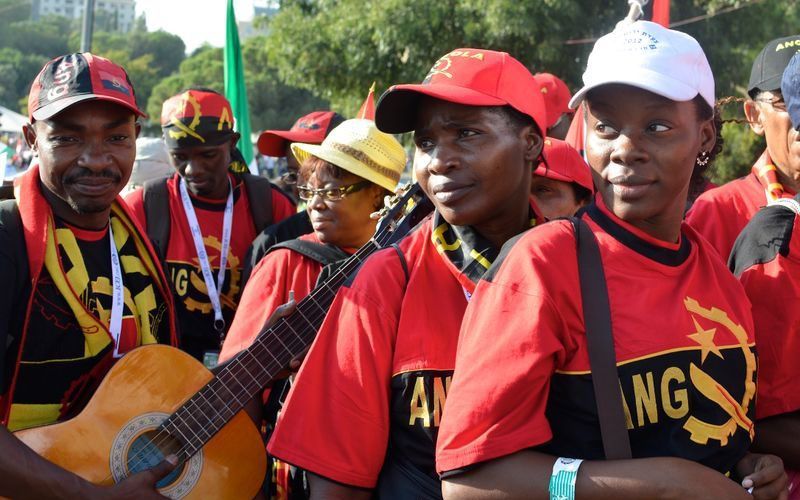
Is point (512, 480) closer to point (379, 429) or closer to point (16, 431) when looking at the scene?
point (379, 429)

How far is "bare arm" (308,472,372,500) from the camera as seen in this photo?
2.47 metres

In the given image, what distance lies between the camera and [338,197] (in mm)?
4352

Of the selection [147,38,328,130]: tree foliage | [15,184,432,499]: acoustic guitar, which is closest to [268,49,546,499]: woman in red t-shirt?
[15,184,432,499]: acoustic guitar

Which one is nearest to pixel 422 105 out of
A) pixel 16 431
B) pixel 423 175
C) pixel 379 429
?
pixel 423 175

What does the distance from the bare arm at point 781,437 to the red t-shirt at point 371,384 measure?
2.83 feet

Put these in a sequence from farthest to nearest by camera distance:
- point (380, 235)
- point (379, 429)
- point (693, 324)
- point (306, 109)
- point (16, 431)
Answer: point (306, 109) → point (380, 235) → point (16, 431) → point (379, 429) → point (693, 324)

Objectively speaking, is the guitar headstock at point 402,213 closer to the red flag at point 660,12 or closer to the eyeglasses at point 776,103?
the eyeglasses at point 776,103

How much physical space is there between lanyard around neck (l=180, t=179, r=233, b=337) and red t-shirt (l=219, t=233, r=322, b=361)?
1256mm

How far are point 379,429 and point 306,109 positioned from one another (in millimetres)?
64684

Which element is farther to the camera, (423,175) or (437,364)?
(423,175)

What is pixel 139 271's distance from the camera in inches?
141

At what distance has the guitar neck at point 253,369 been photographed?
11.2ft

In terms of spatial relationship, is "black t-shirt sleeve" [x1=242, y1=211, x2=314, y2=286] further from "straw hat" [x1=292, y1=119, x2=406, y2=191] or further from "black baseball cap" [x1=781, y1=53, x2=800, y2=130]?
"black baseball cap" [x1=781, y1=53, x2=800, y2=130]

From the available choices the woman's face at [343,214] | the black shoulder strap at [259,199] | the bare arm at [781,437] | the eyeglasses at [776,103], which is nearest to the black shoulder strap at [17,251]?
the woman's face at [343,214]
